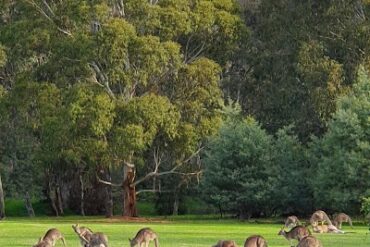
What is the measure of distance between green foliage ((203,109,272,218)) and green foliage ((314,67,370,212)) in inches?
133

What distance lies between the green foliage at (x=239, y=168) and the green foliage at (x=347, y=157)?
3.37m

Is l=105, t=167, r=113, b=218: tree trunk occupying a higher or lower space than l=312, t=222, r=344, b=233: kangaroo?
lower

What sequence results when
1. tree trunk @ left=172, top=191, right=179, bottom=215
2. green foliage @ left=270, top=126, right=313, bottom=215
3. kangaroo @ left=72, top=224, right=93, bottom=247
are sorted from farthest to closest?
tree trunk @ left=172, top=191, right=179, bottom=215 → green foliage @ left=270, top=126, right=313, bottom=215 → kangaroo @ left=72, top=224, right=93, bottom=247

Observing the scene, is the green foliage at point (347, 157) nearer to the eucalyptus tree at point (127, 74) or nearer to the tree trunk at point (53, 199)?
the eucalyptus tree at point (127, 74)

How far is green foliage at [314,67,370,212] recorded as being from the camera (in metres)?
54.3

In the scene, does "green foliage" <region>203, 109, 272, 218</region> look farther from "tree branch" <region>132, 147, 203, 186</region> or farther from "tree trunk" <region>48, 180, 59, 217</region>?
"tree trunk" <region>48, 180, 59, 217</region>

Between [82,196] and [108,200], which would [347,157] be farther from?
[82,196]

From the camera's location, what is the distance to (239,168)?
5866 cm

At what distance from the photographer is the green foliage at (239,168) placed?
5800 centimetres

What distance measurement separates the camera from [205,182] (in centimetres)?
5916

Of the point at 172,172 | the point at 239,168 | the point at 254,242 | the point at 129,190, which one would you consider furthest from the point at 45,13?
the point at 254,242

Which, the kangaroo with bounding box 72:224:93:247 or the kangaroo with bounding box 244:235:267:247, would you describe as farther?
the kangaroo with bounding box 72:224:93:247

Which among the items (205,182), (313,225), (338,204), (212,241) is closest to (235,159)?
(205,182)

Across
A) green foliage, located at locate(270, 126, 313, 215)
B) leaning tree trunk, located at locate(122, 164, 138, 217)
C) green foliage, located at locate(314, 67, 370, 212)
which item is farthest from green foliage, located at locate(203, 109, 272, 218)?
leaning tree trunk, located at locate(122, 164, 138, 217)
